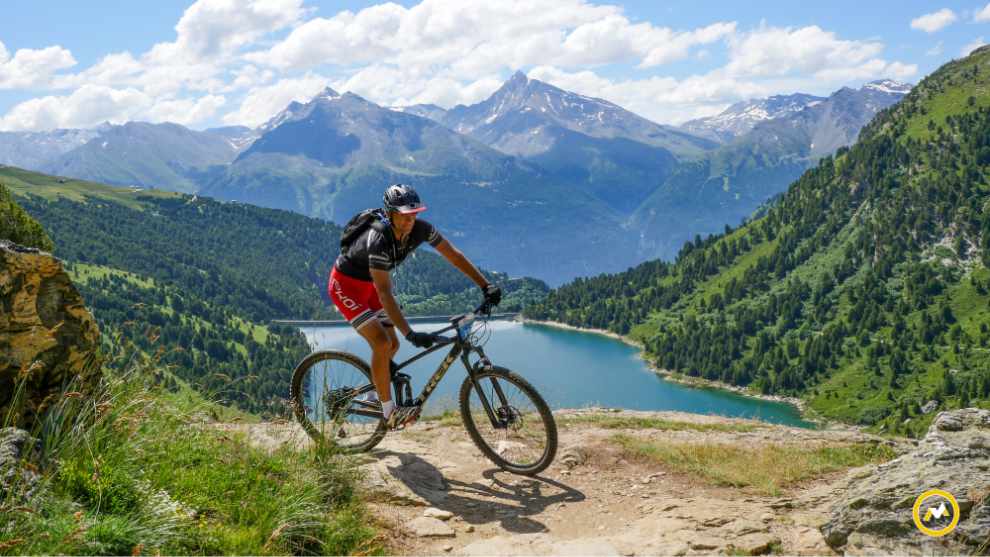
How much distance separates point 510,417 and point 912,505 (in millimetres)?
5051

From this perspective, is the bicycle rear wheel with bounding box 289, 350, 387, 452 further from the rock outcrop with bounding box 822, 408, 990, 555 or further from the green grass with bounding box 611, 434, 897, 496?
the rock outcrop with bounding box 822, 408, 990, 555

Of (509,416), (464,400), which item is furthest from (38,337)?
(509,416)

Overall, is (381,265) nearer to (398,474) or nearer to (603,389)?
(398,474)

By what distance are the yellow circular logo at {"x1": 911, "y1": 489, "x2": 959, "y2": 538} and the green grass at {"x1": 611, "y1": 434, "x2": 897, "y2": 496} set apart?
8.62 feet

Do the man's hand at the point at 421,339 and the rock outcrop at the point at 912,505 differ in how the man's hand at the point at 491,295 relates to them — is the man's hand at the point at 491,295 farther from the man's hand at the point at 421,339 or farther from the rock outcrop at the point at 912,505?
the rock outcrop at the point at 912,505

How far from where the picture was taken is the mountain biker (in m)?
9.23

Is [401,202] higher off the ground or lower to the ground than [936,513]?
higher

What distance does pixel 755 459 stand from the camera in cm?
1145

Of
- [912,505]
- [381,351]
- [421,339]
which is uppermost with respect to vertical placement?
[421,339]

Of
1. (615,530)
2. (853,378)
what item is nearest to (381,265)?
(615,530)

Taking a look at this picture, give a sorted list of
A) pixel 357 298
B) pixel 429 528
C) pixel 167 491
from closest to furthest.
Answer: pixel 167 491 → pixel 429 528 → pixel 357 298

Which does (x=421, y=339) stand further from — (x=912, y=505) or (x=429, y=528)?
(x=912, y=505)

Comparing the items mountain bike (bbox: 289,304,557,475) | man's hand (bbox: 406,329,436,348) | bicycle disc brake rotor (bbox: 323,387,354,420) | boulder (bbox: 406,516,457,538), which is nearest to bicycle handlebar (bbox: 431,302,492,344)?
mountain bike (bbox: 289,304,557,475)

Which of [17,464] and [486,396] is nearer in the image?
[17,464]
